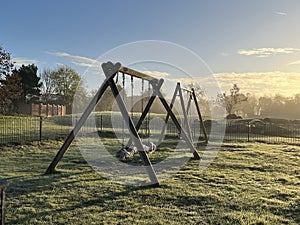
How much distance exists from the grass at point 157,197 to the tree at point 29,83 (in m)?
27.8

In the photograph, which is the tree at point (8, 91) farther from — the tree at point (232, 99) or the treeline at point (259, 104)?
the tree at point (232, 99)

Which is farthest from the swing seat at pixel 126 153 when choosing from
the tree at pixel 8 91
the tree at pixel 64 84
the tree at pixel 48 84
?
the tree at pixel 48 84

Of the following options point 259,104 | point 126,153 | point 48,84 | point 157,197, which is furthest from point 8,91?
point 259,104

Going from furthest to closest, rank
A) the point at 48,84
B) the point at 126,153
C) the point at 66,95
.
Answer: the point at 48,84
the point at 66,95
the point at 126,153

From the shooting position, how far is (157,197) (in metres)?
4.60

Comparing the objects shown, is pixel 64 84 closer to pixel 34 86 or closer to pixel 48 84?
pixel 48 84

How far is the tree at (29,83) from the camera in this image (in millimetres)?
32281

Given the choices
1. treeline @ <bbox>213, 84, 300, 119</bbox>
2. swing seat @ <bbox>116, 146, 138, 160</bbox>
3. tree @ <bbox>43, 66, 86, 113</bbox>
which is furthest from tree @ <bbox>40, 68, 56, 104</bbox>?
swing seat @ <bbox>116, 146, 138, 160</bbox>

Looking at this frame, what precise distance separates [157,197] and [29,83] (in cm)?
3213

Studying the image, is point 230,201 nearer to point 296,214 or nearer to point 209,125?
point 296,214

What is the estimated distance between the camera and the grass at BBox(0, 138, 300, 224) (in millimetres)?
3680

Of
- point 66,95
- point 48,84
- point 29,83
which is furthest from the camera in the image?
point 48,84

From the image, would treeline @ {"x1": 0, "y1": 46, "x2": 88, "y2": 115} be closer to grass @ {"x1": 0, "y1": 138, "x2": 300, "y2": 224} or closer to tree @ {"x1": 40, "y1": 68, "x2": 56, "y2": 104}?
tree @ {"x1": 40, "y1": 68, "x2": 56, "y2": 104}

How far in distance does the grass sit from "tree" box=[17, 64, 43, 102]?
91.3 ft
